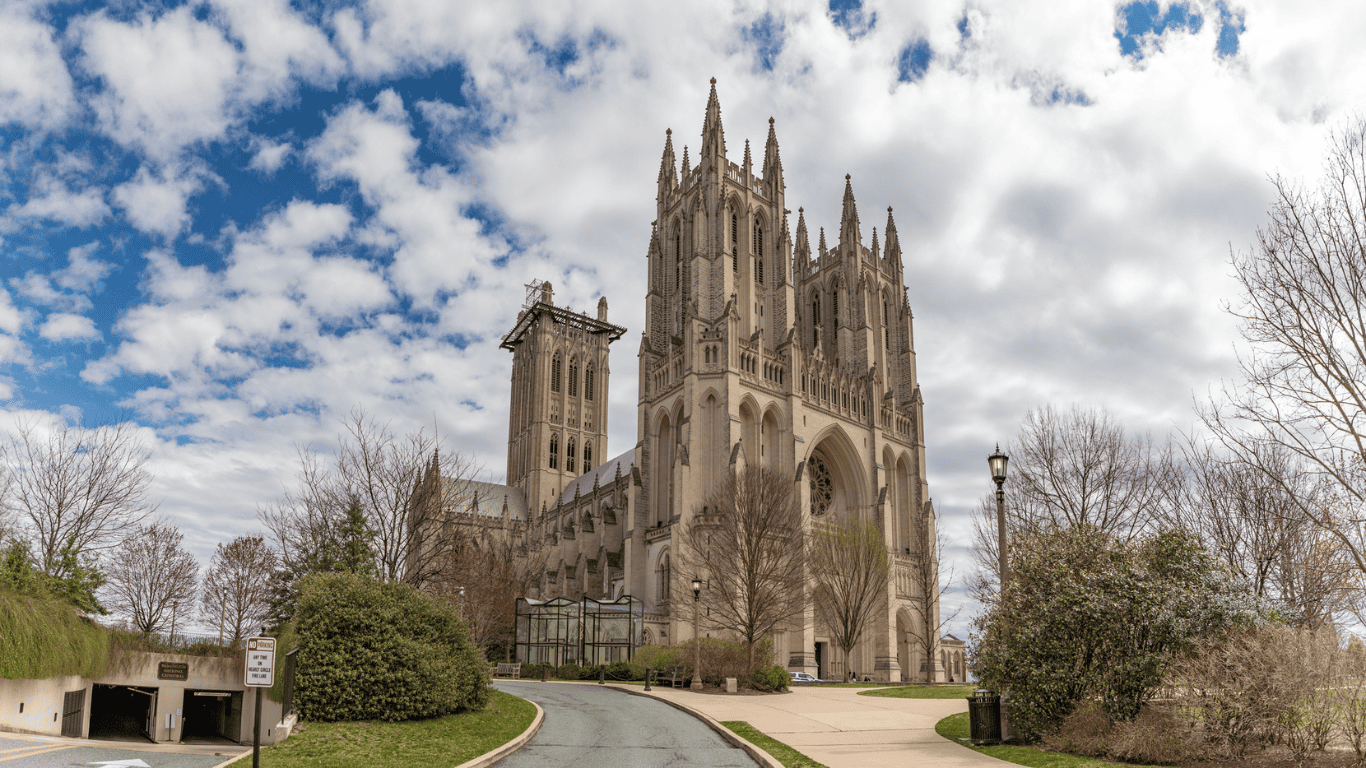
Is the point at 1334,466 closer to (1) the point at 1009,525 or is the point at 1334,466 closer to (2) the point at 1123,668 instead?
(2) the point at 1123,668

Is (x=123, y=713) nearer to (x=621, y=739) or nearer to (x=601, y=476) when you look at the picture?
(x=621, y=739)

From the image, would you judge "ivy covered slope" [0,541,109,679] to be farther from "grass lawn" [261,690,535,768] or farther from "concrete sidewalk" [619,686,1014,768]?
"concrete sidewalk" [619,686,1014,768]

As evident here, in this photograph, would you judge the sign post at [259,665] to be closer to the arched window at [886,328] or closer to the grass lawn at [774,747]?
the grass lawn at [774,747]

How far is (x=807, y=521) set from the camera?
48219 mm

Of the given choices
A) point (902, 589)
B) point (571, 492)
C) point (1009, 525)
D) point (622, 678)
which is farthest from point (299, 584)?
point (571, 492)

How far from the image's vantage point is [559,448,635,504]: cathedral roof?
72.9m

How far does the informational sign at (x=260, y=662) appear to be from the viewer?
9797 mm

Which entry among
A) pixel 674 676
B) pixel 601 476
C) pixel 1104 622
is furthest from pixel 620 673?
pixel 601 476

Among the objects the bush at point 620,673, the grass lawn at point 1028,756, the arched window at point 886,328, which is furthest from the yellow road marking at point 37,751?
the arched window at point 886,328

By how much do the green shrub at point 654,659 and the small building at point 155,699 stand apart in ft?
48.1

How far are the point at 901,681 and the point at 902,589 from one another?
574 cm

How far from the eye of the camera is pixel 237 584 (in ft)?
161

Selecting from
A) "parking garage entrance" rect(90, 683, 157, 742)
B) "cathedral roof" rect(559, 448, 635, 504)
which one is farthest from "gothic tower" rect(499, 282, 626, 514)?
"parking garage entrance" rect(90, 683, 157, 742)

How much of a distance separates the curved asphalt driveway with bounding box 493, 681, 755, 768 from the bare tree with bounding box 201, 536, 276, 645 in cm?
3266
